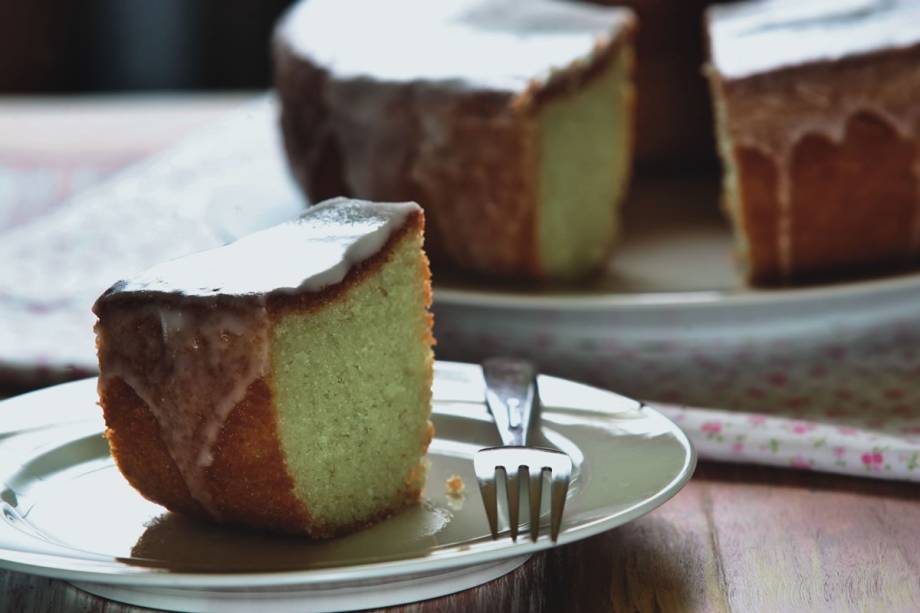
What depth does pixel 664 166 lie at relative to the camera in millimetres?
3209

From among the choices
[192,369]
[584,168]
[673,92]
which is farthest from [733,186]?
[192,369]

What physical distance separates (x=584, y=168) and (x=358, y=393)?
1.29 meters

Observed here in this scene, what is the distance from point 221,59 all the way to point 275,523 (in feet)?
13.2

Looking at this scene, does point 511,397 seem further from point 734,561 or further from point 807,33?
point 807,33

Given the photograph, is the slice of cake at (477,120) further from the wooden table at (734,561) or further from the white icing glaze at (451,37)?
the wooden table at (734,561)

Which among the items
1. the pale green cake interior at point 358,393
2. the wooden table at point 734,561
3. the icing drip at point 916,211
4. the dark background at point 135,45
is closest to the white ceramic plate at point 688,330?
the icing drip at point 916,211

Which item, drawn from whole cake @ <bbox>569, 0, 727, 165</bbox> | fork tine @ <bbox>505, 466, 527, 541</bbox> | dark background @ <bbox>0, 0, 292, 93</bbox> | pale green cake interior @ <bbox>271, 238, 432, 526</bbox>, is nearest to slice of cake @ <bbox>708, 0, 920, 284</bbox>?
whole cake @ <bbox>569, 0, 727, 165</bbox>

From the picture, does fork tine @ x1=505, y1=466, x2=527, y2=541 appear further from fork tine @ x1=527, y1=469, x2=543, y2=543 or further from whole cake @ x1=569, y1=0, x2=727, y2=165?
whole cake @ x1=569, y1=0, x2=727, y2=165

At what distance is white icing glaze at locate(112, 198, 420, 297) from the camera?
136 cm

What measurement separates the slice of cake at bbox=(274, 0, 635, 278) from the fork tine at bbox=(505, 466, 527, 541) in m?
1.04

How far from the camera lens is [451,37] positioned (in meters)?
2.65

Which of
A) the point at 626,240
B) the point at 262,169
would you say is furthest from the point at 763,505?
the point at 262,169

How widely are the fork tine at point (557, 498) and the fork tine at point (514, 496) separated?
0.11 feet

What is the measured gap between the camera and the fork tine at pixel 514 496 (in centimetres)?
127
